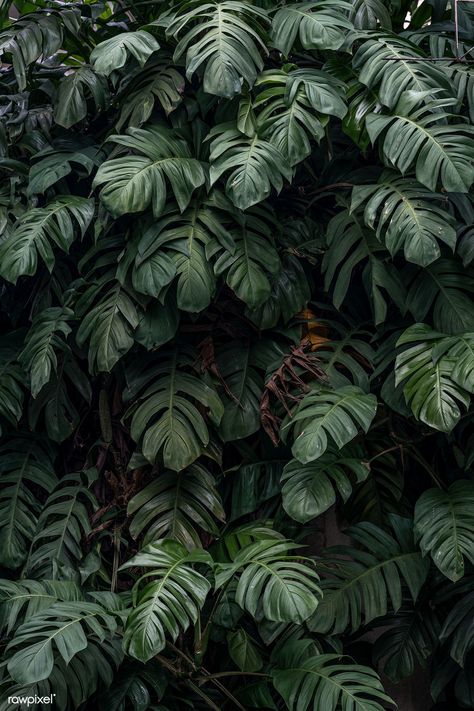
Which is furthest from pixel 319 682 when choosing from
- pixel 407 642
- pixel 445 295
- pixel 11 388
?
pixel 11 388

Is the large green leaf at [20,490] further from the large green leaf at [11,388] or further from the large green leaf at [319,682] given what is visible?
the large green leaf at [319,682]

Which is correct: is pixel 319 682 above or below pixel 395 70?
below

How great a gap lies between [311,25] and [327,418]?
1.38 m

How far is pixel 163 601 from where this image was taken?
2.60m

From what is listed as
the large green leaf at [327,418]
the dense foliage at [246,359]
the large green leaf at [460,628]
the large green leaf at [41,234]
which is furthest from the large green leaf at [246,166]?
the large green leaf at [460,628]

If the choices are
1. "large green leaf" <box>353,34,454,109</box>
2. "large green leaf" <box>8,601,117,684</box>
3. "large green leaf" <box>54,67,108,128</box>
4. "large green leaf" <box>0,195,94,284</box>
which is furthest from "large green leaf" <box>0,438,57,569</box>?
"large green leaf" <box>353,34,454,109</box>

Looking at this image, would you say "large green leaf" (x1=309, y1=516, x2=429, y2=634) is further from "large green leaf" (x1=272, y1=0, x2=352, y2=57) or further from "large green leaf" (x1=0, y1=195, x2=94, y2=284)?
"large green leaf" (x1=272, y1=0, x2=352, y2=57)

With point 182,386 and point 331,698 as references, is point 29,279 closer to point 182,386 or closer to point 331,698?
point 182,386

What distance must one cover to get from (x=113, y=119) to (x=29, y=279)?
29.2 inches

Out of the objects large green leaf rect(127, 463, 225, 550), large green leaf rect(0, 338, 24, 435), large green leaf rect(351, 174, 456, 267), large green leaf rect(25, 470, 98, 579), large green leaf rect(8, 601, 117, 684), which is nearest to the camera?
large green leaf rect(8, 601, 117, 684)

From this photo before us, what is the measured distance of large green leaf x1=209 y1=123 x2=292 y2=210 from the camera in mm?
3064

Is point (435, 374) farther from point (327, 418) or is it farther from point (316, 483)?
point (316, 483)

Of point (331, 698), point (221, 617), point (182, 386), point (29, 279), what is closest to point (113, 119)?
point (29, 279)

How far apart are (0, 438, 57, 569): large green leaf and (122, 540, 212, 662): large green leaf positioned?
0.81 metres
